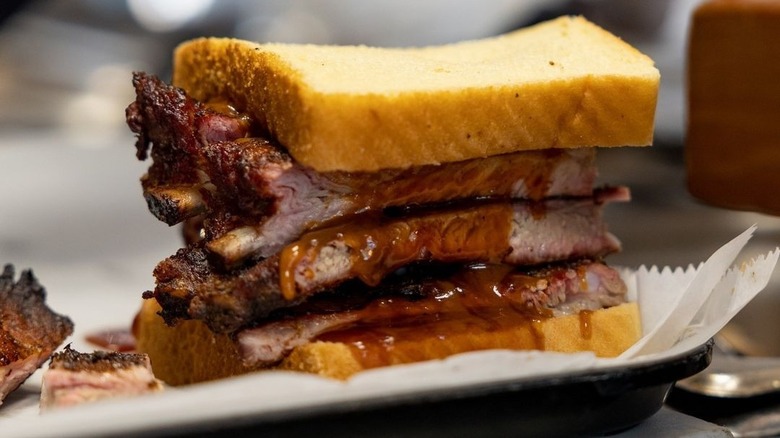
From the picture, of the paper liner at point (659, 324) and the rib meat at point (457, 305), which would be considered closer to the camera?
the paper liner at point (659, 324)

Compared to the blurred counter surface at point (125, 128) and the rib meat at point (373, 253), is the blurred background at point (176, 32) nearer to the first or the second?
the blurred counter surface at point (125, 128)

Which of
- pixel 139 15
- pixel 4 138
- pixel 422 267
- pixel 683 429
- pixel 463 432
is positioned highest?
pixel 139 15

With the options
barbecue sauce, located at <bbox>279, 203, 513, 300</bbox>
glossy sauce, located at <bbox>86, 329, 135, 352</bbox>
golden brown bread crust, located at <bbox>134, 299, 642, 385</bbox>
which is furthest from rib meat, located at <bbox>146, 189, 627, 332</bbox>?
glossy sauce, located at <bbox>86, 329, 135, 352</bbox>

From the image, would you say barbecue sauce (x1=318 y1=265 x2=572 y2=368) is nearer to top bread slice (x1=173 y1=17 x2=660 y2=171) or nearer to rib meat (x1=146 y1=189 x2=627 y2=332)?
rib meat (x1=146 y1=189 x2=627 y2=332)

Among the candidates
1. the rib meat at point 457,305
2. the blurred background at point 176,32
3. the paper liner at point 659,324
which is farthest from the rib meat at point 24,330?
the blurred background at point 176,32

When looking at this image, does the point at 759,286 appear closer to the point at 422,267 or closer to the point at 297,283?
the point at 422,267

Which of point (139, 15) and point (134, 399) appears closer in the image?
point (134, 399)

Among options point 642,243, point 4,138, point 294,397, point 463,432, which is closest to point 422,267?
point 463,432
